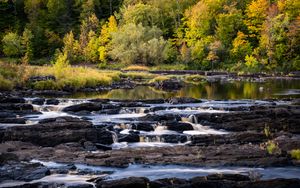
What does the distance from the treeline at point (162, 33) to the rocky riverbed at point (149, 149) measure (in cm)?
5684

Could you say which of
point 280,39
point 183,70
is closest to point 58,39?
point 183,70

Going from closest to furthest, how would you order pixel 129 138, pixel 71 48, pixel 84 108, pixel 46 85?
1. pixel 129 138
2. pixel 84 108
3. pixel 46 85
4. pixel 71 48

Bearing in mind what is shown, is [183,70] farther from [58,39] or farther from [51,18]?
[51,18]

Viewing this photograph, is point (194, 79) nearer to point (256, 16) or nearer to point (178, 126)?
point (256, 16)

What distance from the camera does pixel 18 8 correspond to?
119m

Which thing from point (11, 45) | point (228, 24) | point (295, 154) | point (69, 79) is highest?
point (228, 24)

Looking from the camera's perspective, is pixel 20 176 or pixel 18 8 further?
pixel 18 8

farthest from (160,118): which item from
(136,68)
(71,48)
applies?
(71,48)

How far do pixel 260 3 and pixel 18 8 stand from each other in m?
60.9

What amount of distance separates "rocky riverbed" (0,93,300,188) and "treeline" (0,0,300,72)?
56840 millimetres

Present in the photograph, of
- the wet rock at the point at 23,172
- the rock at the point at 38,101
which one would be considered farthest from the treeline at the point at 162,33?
the wet rock at the point at 23,172

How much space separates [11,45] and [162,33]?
3301 cm

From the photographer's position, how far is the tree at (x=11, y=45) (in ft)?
327

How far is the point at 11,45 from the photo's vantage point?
99688 millimetres
